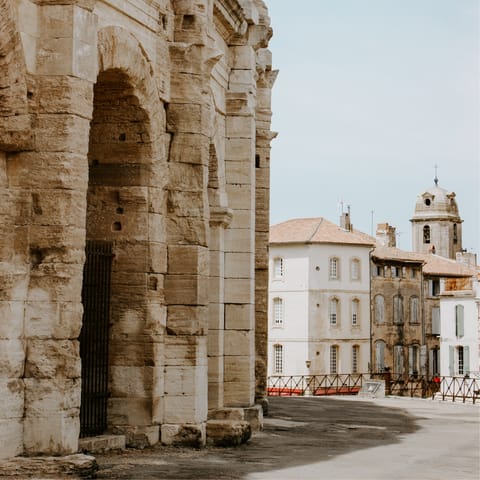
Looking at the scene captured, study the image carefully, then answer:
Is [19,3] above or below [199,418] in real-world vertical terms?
above

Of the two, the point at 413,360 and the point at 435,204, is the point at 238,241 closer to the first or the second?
the point at 413,360

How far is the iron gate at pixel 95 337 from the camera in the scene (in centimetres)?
1423

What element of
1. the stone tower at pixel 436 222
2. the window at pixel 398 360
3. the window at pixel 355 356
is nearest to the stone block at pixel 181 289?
the window at pixel 355 356

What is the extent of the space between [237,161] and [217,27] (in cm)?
222

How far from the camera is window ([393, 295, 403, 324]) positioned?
63.8 meters

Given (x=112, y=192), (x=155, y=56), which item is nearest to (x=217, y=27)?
(x=155, y=56)

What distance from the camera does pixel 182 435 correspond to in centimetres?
1473

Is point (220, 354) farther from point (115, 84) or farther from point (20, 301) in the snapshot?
point (20, 301)

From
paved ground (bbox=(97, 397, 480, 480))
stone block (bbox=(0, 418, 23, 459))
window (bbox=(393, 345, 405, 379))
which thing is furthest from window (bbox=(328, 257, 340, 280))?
stone block (bbox=(0, 418, 23, 459))

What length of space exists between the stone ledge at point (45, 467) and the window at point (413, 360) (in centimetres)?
5502

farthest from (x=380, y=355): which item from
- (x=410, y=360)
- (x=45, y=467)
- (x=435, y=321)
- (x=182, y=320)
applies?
(x=45, y=467)

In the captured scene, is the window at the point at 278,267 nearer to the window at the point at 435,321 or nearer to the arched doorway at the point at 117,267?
the window at the point at 435,321

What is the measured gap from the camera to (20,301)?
1165cm

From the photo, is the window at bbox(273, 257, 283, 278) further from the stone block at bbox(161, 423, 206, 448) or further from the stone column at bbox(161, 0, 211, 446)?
the stone block at bbox(161, 423, 206, 448)
